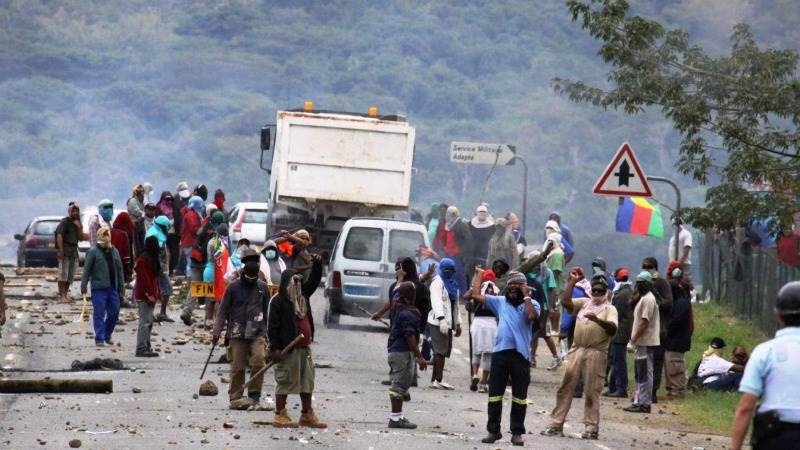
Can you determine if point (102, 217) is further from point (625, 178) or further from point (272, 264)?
point (625, 178)

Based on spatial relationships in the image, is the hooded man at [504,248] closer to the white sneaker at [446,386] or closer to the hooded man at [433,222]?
the white sneaker at [446,386]

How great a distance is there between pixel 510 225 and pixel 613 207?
7864 centimetres

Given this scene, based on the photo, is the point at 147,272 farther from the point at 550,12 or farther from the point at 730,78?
the point at 550,12

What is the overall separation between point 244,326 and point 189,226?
12914 millimetres

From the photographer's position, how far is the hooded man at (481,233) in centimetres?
3625

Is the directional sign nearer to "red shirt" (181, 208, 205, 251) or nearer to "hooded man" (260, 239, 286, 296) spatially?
"red shirt" (181, 208, 205, 251)

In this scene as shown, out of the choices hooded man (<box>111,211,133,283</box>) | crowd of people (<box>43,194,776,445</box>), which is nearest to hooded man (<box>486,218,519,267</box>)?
crowd of people (<box>43,194,776,445</box>)

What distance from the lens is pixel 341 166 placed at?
38.2m

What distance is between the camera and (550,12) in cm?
14725

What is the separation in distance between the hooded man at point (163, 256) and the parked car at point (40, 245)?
12990 millimetres

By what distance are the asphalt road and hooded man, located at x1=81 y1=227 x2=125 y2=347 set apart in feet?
1.14

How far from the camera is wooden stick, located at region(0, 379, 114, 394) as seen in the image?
20.3 m

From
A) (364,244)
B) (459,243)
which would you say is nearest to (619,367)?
(364,244)

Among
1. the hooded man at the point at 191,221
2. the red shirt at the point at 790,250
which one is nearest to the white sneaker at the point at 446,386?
the red shirt at the point at 790,250
